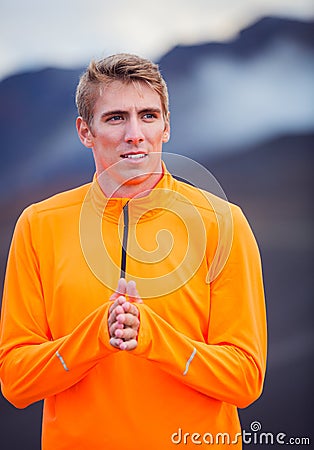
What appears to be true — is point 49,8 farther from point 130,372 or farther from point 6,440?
point 6,440

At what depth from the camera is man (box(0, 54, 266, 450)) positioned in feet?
6.42

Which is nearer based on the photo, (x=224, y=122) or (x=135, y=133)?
(x=135, y=133)

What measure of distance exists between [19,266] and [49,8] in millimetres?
1058

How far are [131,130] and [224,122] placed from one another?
0.54 metres

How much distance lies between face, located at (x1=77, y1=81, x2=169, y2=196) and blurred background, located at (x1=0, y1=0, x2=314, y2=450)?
38cm

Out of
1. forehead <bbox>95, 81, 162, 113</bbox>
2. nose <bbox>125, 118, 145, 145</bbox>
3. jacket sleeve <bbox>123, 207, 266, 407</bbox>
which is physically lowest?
jacket sleeve <bbox>123, 207, 266, 407</bbox>

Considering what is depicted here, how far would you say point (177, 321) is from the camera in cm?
201

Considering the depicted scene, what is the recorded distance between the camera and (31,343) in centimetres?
198

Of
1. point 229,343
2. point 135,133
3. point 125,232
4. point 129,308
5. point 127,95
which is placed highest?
point 127,95

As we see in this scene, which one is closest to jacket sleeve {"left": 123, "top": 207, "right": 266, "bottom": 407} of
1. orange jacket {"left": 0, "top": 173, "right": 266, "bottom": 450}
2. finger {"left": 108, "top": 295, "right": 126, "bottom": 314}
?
orange jacket {"left": 0, "top": 173, "right": 266, "bottom": 450}

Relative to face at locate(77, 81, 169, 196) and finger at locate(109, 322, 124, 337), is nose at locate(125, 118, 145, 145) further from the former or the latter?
finger at locate(109, 322, 124, 337)

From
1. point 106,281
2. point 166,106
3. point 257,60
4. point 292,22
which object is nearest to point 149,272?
point 106,281

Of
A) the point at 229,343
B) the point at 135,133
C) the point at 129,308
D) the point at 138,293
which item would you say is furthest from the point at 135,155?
the point at 229,343

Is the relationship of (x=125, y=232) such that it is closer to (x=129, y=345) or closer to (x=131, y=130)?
(x=131, y=130)
